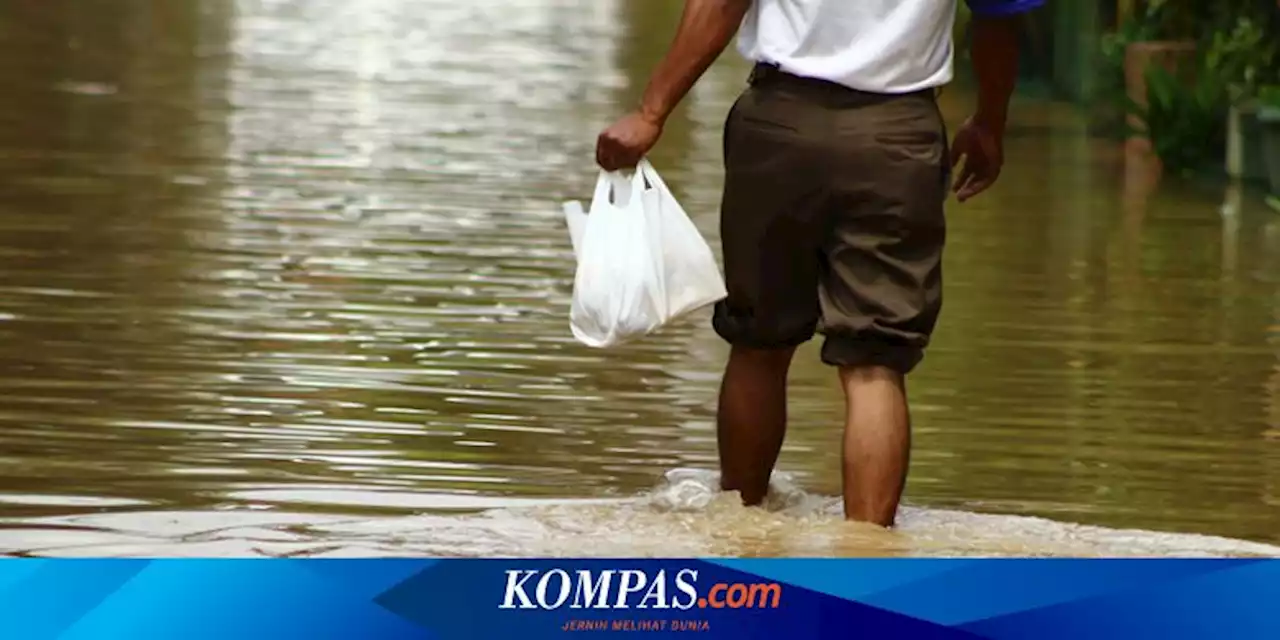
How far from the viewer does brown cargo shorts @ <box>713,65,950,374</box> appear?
5.97 m

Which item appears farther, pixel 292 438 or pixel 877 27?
pixel 292 438

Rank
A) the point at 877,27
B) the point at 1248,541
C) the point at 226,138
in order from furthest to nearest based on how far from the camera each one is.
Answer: the point at 226,138, the point at 1248,541, the point at 877,27

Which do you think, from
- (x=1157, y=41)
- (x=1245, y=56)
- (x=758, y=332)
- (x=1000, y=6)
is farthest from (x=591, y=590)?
(x=1157, y=41)

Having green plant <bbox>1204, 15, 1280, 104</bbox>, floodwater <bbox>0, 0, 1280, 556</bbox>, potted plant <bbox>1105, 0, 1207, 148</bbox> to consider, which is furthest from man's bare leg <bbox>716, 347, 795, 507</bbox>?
potted plant <bbox>1105, 0, 1207, 148</bbox>

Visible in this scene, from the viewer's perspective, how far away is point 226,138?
14.3 m

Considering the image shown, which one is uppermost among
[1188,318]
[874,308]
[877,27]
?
[877,27]

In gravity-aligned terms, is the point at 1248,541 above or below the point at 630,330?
below

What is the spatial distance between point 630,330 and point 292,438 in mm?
1458

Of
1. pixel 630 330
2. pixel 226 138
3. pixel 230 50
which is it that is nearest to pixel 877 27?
pixel 630 330

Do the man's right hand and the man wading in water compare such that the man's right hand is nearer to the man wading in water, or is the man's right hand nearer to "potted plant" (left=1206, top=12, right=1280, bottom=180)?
the man wading in water

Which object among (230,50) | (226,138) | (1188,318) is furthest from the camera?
(230,50)

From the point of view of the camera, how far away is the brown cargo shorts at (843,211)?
597 cm

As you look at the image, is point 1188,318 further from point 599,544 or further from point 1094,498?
point 599,544

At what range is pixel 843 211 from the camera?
19.7 ft
